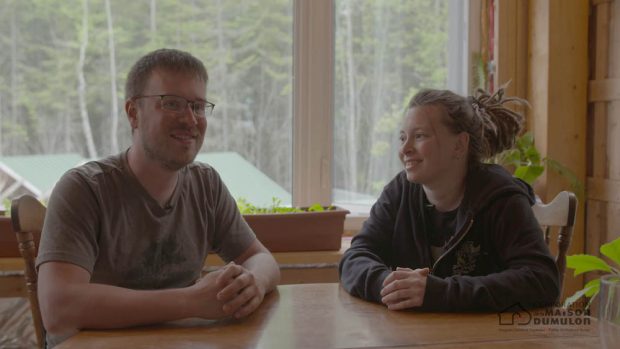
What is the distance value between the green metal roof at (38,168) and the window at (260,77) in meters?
0.01

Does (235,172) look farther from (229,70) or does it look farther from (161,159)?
(161,159)

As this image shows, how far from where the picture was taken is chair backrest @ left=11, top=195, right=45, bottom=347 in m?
1.75

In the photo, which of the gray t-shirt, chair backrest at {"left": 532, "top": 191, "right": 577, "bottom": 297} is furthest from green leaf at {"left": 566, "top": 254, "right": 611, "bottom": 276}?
the gray t-shirt

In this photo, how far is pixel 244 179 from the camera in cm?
336

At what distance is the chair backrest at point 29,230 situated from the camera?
1.75 m

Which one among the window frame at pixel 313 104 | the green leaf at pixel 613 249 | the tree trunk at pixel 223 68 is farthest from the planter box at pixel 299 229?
the green leaf at pixel 613 249

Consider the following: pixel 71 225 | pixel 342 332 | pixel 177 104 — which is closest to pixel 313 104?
pixel 177 104

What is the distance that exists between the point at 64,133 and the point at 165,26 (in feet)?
Result: 2.23

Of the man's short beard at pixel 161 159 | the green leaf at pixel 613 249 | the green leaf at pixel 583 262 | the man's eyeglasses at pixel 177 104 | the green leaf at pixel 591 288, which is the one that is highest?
the man's eyeglasses at pixel 177 104

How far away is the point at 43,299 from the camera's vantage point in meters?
1.46

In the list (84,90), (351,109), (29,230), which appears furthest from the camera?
(351,109)

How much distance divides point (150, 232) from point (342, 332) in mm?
590

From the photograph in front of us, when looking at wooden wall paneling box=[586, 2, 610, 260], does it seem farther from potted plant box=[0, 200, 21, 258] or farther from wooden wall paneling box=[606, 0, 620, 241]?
potted plant box=[0, 200, 21, 258]

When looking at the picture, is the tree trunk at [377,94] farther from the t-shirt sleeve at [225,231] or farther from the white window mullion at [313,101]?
the t-shirt sleeve at [225,231]
